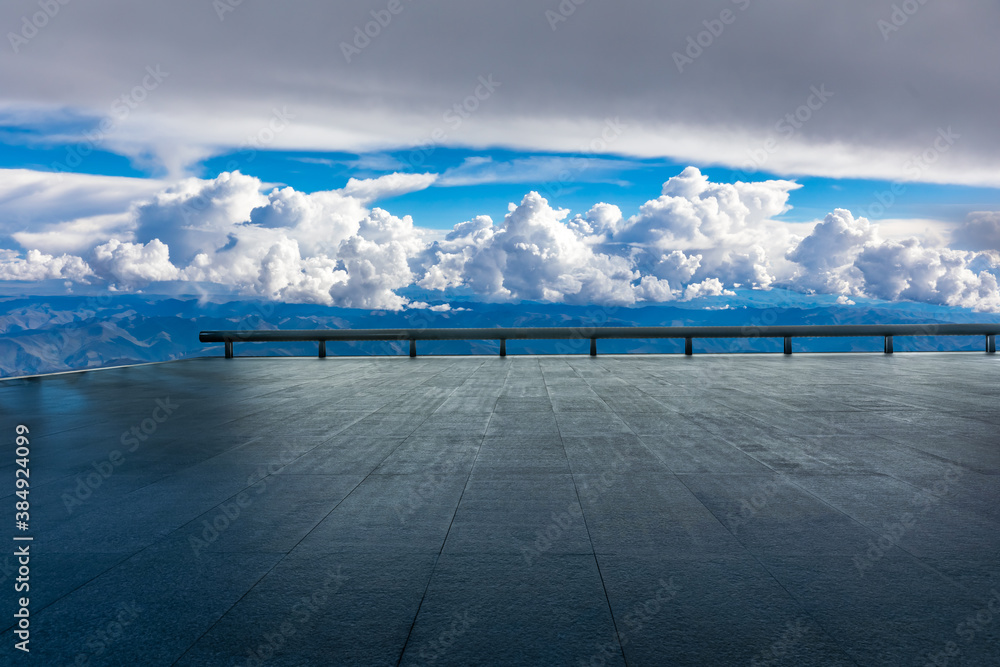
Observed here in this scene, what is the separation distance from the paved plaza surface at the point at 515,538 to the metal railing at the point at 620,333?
1113cm

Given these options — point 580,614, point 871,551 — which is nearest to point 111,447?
point 580,614

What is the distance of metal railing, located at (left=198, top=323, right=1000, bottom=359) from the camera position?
1997cm

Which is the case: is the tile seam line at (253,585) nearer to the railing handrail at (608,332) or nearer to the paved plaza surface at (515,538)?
the paved plaza surface at (515,538)

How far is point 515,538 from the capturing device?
12.9 feet

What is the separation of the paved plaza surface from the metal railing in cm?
1113

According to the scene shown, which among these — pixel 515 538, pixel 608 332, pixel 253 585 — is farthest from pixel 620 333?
pixel 253 585

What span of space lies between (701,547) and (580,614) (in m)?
1.17

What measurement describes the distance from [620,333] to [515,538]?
16854 millimetres

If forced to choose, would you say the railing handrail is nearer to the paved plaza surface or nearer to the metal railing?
the metal railing

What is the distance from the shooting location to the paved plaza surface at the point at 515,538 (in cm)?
278

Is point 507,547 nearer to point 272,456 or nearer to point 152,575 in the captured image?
point 152,575

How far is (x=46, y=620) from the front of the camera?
3.03 m

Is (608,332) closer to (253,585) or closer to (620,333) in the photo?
(620,333)

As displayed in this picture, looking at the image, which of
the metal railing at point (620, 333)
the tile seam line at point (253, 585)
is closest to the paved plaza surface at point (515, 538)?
the tile seam line at point (253, 585)
